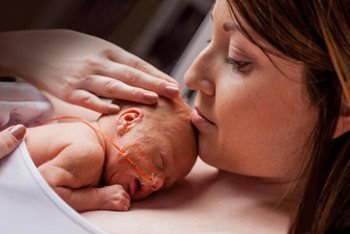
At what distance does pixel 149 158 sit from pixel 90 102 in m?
0.15

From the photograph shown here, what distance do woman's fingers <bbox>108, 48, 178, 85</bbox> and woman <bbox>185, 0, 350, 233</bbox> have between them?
0.34ft

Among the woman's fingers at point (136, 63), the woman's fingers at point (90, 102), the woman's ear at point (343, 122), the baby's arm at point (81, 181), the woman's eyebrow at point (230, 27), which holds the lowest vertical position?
the baby's arm at point (81, 181)

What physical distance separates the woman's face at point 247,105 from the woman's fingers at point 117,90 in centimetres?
8

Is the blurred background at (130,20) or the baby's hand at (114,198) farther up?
the blurred background at (130,20)

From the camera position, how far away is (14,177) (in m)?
0.84

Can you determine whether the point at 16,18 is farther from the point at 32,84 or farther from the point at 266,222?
the point at 266,222

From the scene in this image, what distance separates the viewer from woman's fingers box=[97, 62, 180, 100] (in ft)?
3.40

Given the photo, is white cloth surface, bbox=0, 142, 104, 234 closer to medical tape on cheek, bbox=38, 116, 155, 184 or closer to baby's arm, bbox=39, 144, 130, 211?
baby's arm, bbox=39, 144, 130, 211

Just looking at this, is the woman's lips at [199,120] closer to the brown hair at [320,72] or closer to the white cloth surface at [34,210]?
the brown hair at [320,72]

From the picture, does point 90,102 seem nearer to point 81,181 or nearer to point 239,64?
point 81,181

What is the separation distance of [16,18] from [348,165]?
1.84 ft

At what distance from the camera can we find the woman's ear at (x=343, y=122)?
2.90ft

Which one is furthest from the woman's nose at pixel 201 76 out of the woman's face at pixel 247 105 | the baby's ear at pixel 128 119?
the baby's ear at pixel 128 119

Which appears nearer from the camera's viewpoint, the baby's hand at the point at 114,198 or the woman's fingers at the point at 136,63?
the baby's hand at the point at 114,198
